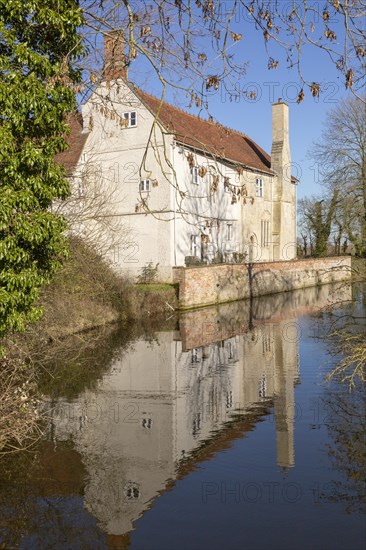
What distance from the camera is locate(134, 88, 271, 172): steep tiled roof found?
2952cm

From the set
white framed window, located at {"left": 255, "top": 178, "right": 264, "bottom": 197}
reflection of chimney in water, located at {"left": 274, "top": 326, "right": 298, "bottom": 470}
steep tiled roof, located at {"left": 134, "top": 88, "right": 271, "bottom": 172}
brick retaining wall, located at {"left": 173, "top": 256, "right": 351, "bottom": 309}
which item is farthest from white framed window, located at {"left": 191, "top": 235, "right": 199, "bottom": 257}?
Answer: reflection of chimney in water, located at {"left": 274, "top": 326, "right": 298, "bottom": 470}

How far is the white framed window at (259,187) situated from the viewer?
3782cm

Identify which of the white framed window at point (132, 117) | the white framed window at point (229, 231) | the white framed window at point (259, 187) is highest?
the white framed window at point (132, 117)

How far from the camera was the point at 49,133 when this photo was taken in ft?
25.9

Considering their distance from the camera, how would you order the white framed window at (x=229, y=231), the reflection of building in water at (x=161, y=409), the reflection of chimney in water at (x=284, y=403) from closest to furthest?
the reflection of building in water at (x=161, y=409) < the reflection of chimney in water at (x=284, y=403) < the white framed window at (x=229, y=231)

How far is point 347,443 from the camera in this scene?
889 centimetres

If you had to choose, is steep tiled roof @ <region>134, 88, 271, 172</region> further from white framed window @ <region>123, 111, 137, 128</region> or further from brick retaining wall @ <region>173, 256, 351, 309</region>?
brick retaining wall @ <region>173, 256, 351, 309</region>

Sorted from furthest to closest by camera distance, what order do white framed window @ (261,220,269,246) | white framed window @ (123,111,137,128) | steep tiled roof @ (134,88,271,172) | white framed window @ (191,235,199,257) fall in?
white framed window @ (261,220,269,246), white framed window @ (191,235,199,257), steep tiled roof @ (134,88,271,172), white framed window @ (123,111,137,128)

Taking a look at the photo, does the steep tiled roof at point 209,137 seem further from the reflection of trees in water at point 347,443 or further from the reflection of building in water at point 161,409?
the reflection of trees in water at point 347,443

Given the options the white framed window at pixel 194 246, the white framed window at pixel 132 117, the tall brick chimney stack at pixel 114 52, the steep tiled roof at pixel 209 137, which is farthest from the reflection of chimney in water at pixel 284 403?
the white framed window at pixel 132 117

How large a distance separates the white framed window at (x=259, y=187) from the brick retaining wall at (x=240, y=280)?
5.36 metres

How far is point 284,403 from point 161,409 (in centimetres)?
251

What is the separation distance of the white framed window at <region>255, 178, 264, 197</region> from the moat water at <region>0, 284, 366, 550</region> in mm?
23330

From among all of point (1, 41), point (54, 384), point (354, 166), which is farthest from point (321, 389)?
point (354, 166)
